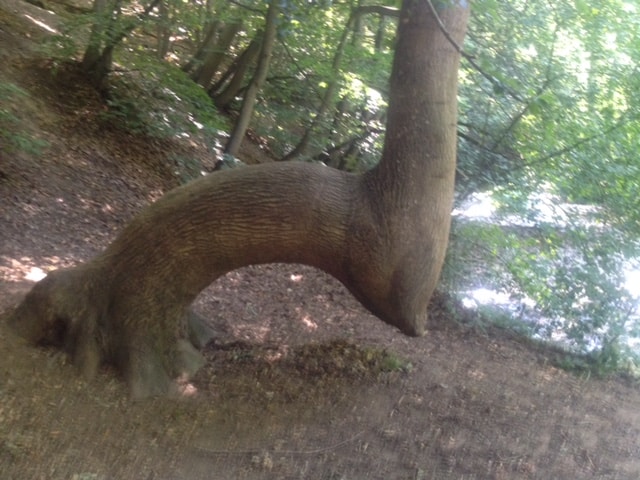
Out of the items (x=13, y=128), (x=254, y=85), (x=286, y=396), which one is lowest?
(x=286, y=396)

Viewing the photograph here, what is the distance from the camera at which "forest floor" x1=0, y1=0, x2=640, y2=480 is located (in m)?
5.25

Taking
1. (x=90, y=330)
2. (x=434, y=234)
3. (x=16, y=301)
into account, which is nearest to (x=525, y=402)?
(x=434, y=234)

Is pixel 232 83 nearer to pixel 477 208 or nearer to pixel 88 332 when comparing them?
pixel 477 208

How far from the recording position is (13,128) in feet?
33.1

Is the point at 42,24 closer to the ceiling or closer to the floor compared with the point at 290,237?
closer to the ceiling

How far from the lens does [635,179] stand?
798 centimetres

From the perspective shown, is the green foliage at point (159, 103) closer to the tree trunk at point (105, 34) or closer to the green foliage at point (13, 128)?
the tree trunk at point (105, 34)

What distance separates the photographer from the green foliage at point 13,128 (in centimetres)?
880

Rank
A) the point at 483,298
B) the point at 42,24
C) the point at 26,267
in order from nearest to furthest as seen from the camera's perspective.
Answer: the point at 26,267 → the point at 483,298 → the point at 42,24

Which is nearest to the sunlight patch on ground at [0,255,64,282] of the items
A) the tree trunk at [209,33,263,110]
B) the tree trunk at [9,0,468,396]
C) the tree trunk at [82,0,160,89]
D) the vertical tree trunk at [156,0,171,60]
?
the tree trunk at [9,0,468,396]

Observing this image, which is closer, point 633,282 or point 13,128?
point 633,282

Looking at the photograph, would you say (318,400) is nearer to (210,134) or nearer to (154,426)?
(154,426)

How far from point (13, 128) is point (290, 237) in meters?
6.09

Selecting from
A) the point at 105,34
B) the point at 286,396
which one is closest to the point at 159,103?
the point at 105,34
